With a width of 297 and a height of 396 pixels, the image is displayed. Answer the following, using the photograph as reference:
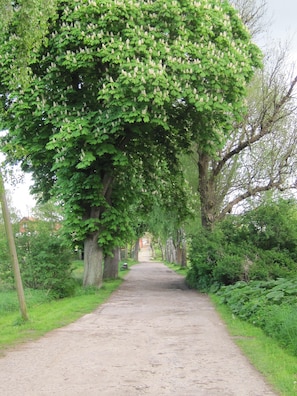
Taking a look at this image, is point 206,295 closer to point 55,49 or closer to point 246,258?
point 246,258

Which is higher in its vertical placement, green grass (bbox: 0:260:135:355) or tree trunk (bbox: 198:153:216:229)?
tree trunk (bbox: 198:153:216:229)

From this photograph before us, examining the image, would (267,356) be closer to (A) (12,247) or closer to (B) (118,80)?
(A) (12,247)

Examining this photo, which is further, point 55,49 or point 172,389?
point 55,49

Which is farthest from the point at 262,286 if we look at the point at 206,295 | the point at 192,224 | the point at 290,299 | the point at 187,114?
the point at 192,224

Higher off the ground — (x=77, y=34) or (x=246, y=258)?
(x=77, y=34)

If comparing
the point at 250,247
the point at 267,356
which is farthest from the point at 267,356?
the point at 250,247

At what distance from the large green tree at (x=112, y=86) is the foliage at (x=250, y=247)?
3.80 metres

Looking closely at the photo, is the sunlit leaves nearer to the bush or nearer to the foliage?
the bush

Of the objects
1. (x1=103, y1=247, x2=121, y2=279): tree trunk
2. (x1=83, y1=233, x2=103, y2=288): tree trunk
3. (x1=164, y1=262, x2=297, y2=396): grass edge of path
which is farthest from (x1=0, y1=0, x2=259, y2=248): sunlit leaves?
(x1=103, y1=247, x2=121, y2=279): tree trunk

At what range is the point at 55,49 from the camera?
695 inches

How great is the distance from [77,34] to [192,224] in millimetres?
17925

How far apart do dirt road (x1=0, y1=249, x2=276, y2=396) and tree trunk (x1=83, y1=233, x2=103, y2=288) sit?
8.22 metres

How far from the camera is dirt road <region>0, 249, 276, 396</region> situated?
6062 millimetres

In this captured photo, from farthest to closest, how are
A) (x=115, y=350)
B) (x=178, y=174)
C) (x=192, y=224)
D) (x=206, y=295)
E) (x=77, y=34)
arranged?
1. (x=192, y=224)
2. (x=178, y=174)
3. (x=206, y=295)
4. (x=77, y=34)
5. (x=115, y=350)
